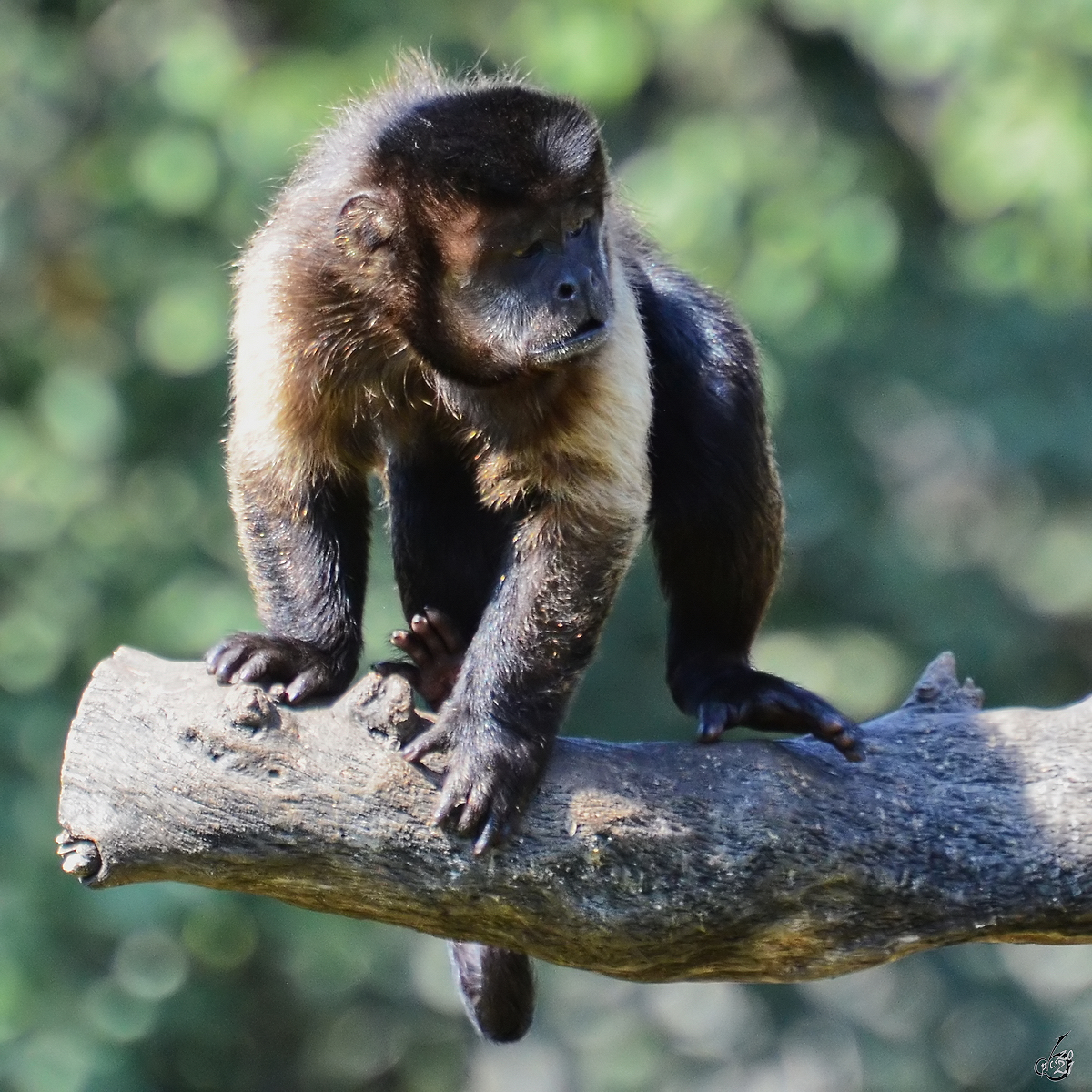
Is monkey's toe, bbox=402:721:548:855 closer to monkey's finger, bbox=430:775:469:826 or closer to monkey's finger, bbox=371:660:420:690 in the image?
monkey's finger, bbox=430:775:469:826

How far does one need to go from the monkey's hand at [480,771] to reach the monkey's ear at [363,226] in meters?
1.40

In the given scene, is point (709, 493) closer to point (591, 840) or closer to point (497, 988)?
point (591, 840)

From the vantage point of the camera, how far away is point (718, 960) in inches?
175

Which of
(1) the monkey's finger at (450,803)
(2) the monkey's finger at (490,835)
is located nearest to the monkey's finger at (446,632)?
(1) the monkey's finger at (450,803)

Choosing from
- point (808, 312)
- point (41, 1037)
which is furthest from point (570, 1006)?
point (808, 312)

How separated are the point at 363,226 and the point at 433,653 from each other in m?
1.29

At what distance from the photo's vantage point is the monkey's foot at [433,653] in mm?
4910

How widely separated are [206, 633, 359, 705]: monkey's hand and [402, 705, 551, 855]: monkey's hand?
48 centimetres

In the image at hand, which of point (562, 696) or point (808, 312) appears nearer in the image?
point (562, 696)

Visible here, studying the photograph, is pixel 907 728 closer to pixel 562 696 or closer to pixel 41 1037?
pixel 562 696

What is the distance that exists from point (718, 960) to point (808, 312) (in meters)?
6.10

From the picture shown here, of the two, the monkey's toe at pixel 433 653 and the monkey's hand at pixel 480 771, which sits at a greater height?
the monkey's hand at pixel 480 771

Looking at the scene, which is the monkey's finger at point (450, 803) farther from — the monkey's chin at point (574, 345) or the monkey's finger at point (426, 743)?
the monkey's chin at point (574, 345)

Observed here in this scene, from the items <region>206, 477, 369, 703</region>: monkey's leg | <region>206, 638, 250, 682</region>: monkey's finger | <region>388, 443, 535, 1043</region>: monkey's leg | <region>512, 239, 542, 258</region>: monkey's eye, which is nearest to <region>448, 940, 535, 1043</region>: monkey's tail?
<region>388, 443, 535, 1043</region>: monkey's leg
